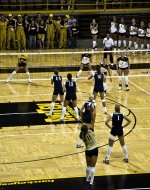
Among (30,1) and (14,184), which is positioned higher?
(30,1)

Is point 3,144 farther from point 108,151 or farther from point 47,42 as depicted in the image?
point 47,42

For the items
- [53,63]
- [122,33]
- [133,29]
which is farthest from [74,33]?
[53,63]

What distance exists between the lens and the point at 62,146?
19078 mm

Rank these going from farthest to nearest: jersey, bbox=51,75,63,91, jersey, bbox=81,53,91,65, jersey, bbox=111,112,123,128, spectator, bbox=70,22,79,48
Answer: spectator, bbox=70,22,79,48
jersey, bbox=81,53,91,65
jersey, bbox=51,75,63,91
jersey, bbox=111,112,123,128

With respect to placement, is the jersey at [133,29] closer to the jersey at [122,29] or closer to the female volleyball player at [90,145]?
the jersey at [122,29]

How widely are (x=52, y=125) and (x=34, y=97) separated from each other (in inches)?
177

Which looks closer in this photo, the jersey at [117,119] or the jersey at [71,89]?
the jersey at [117,119]

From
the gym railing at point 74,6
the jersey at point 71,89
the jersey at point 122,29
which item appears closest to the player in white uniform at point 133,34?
the jersey at point 122,29

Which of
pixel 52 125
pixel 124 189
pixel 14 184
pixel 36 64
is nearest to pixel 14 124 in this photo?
pixel 52 125

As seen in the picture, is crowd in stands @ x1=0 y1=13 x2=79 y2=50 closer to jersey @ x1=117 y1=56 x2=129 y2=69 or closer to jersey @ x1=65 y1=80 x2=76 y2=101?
jersey @ x1=117 y1=56 x2=129 y2=69

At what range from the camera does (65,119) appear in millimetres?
22172

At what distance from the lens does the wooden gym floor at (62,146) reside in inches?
662

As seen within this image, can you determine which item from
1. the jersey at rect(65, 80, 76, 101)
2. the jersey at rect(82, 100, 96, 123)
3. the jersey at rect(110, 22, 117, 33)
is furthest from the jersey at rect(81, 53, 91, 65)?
the jersey at rect(110, 22, 117, 33)

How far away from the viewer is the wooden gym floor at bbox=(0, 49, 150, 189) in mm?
16812
